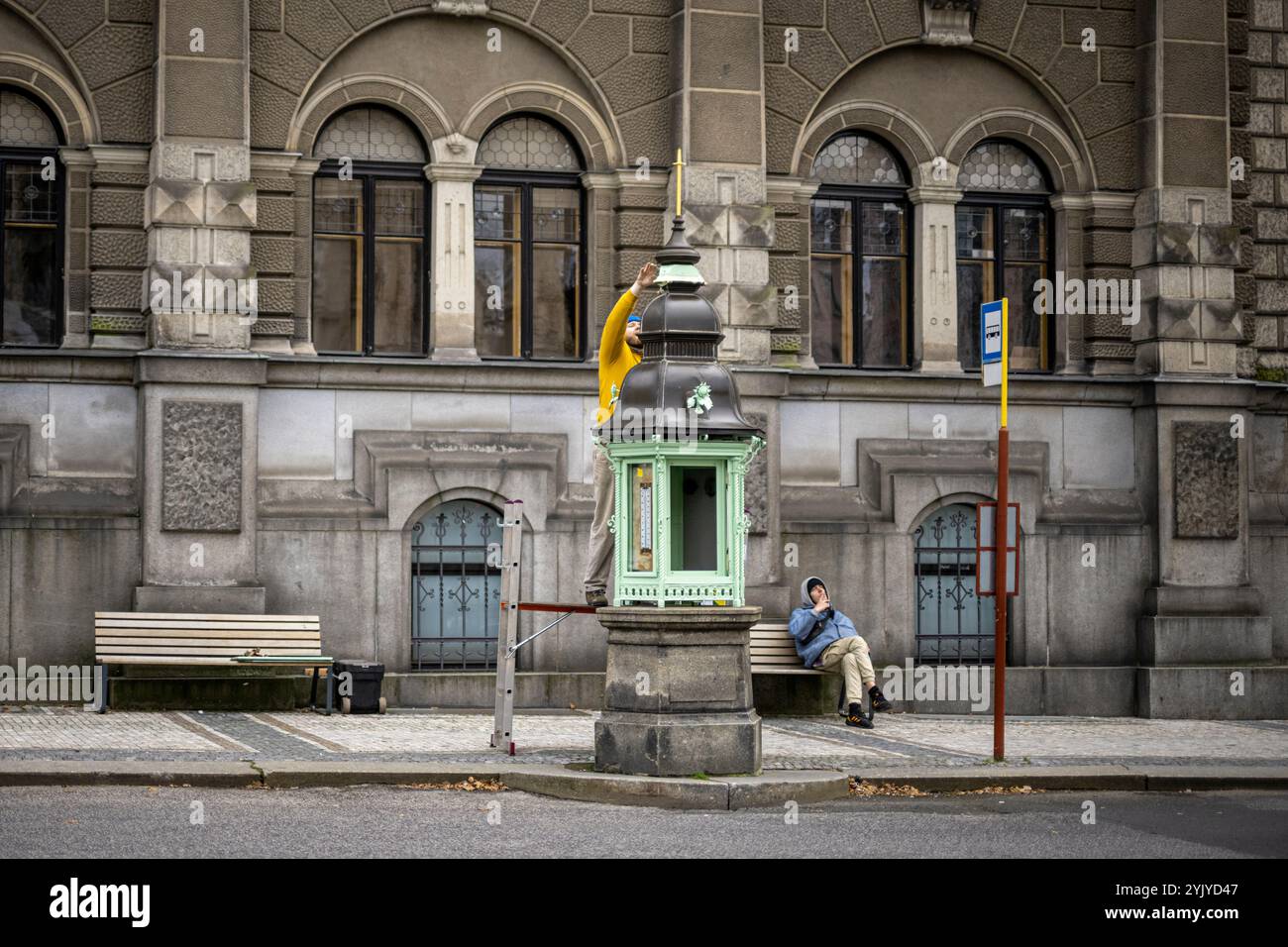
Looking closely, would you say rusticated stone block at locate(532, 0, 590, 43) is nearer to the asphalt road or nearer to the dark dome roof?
the dark dome roof

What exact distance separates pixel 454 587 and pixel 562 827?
333 inches

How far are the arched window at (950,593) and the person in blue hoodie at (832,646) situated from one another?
2.33 meters

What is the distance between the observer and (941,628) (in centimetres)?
2181

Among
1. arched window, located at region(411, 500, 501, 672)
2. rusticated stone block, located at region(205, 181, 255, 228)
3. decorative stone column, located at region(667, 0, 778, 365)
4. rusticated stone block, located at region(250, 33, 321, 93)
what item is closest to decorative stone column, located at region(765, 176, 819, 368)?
decorative stone column, located at region(667, 0, 778, 365)

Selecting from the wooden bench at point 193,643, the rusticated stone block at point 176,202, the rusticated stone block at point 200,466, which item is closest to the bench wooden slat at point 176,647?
the wooden bench at point 193,643

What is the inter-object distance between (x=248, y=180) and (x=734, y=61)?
5084mm

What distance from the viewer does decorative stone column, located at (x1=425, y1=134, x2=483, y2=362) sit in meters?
20.5

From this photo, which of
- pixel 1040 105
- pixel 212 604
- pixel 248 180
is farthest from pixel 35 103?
pixel 1040 105

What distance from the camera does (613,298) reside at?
21.0 m

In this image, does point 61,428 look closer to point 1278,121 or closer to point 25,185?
point 25,185

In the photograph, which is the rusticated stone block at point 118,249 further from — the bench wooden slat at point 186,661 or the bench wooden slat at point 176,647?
the bench wooden slat at point 186,661

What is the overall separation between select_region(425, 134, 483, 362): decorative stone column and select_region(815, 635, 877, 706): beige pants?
4.76 m

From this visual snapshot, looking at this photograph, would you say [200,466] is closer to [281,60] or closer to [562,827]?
[281,60]
